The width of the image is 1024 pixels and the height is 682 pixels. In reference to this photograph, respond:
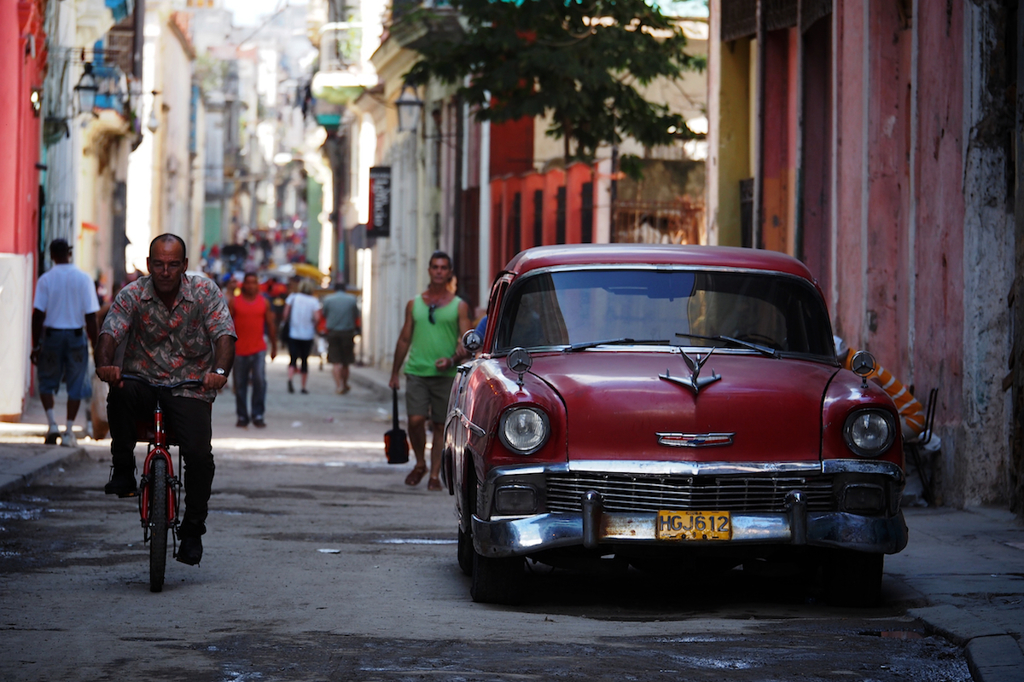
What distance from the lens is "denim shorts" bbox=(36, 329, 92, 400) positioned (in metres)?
15.6

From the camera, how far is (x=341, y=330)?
28.9m

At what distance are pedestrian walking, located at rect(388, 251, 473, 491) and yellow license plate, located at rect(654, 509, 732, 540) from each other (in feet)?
20.0

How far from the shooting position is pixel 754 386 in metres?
7.65

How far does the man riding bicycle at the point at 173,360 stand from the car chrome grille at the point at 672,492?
6.34ft

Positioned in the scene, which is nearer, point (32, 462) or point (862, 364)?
point (862, 364)

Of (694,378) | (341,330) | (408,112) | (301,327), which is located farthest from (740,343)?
(301,327)

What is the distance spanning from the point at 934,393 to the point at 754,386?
17.0 feet

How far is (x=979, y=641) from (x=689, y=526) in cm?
133

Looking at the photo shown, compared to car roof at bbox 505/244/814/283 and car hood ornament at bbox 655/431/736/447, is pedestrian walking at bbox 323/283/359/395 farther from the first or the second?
car hood ornament at bbox 655/431/736/447

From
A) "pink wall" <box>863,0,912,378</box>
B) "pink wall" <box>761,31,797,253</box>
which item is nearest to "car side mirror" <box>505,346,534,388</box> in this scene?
"pink wall" <box>863,0,912,378</box>

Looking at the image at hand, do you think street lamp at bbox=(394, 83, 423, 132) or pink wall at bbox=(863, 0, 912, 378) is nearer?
pink wall at bbox=(863, 0, 912, 378)

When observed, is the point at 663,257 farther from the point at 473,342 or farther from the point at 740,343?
the point at 473,342

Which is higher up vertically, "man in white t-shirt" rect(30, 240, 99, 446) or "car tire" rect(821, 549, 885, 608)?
"man in white t-shirt" rect(30, 240, 99, 446)

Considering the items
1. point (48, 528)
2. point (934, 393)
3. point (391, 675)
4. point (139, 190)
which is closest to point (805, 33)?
point (934, 393)
